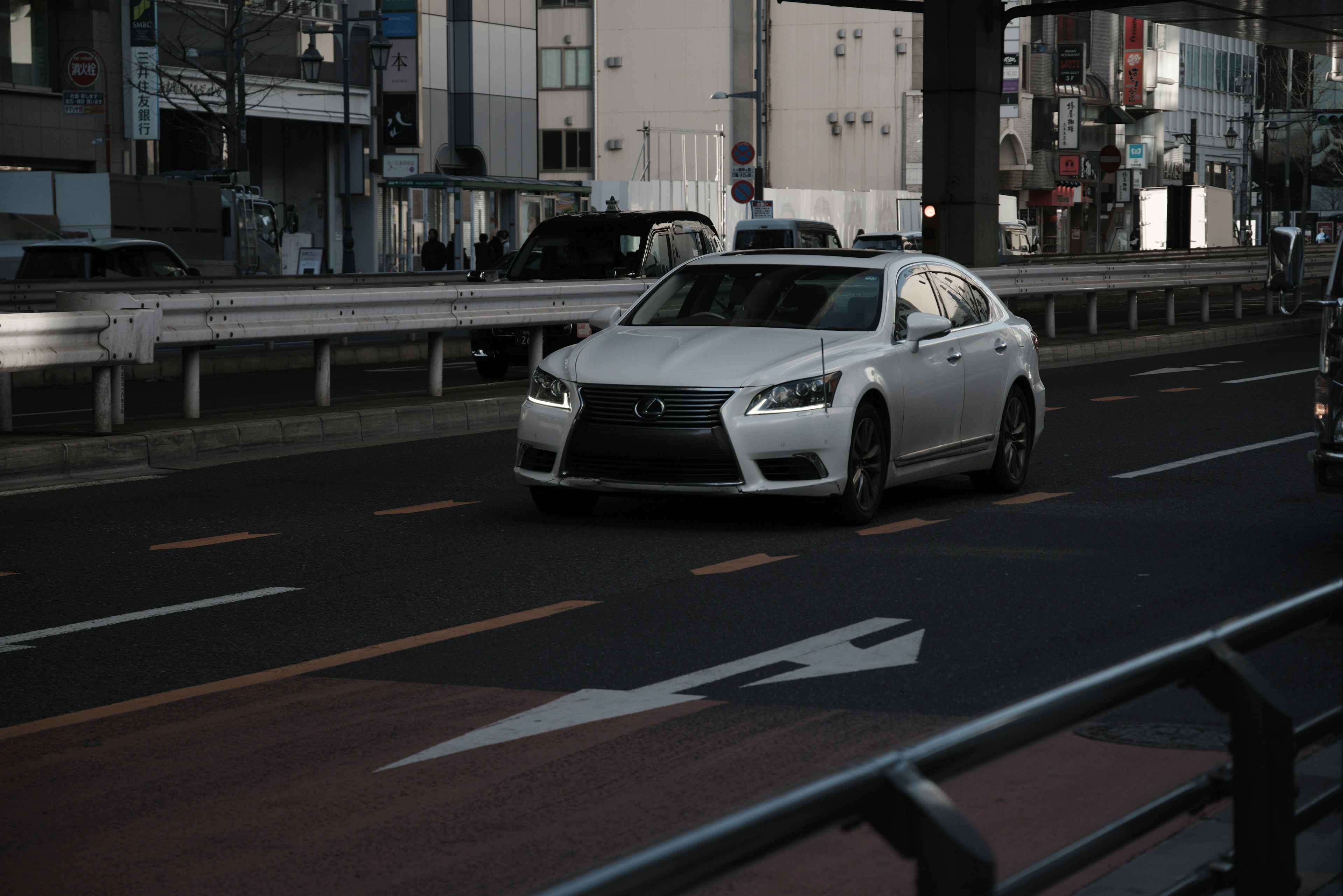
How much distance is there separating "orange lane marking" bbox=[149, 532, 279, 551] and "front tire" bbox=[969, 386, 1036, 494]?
174 inches

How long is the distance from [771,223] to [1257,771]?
34.6 meters

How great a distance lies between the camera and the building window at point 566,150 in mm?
74250

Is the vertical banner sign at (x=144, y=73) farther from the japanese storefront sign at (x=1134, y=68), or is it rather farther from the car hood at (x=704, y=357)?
the japanese storefront sign at (x=1134, y=68)

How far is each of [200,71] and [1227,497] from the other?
124ft

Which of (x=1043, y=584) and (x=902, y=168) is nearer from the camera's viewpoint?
(x=1043, y=584)

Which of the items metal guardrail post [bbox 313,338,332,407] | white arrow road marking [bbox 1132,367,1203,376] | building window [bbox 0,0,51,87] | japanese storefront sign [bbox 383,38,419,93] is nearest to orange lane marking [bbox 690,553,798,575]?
metal guardrail post [bbox 313,338,332,407]

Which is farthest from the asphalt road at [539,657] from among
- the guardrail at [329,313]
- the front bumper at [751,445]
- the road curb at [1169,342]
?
the road curb at [1169,342]

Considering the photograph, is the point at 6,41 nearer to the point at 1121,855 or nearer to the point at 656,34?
the point at 656,34

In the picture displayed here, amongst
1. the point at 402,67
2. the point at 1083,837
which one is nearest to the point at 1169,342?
the point at 1083,837

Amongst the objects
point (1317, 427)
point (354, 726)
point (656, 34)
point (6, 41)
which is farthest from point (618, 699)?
point (656, 34)

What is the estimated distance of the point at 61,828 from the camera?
493cm

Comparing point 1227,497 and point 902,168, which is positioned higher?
point 902,168

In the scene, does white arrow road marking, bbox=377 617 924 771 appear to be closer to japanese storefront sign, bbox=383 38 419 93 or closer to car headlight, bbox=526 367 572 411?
car headlight, bbox=526 367 572 411

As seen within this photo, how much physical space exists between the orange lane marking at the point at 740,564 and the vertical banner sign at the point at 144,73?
3678 centimetres
